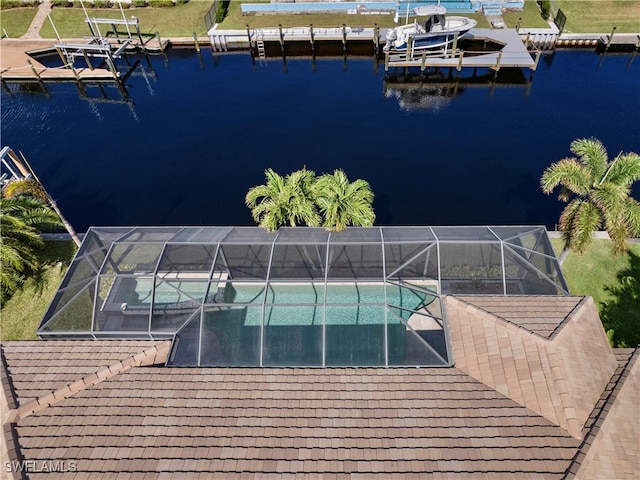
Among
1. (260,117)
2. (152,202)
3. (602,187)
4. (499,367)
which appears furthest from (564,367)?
(260,117)

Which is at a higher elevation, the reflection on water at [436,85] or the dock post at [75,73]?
the dock post at [75,73]

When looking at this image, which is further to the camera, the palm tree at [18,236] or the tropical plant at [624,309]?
the palm tree at [18,236]

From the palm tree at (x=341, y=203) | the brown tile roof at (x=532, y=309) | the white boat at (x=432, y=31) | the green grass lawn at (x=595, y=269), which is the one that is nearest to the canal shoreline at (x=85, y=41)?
the white boat at (x=432, y=31)

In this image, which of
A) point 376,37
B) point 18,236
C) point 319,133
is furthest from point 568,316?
point 376,37

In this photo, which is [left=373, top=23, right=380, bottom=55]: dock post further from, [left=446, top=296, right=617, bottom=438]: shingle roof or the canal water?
[left=446, top=296, right=617, bottom=438]: shingle roof

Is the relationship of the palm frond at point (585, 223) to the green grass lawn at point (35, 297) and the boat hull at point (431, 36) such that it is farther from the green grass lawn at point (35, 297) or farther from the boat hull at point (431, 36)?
the boat hull at point (431, 36)

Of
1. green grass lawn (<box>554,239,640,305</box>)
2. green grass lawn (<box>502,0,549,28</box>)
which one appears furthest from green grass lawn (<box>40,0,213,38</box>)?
green grass lawn (<box>554,239,640,305</box>)

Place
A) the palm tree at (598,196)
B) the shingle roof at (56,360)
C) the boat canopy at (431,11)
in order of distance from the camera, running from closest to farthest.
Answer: the shingle roof at (56,360), the palm tree at (598,196), the boat canopy at (431,11)
